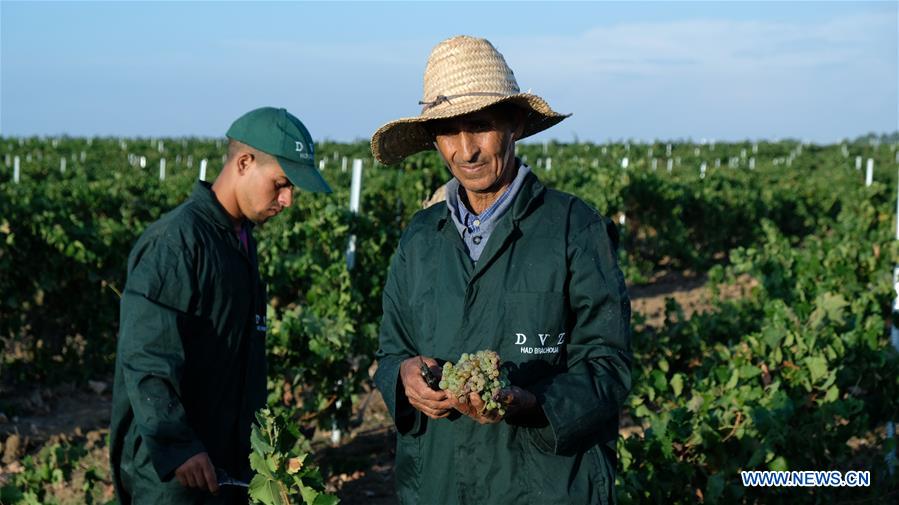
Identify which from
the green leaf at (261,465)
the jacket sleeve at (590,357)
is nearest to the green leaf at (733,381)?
the jacket sleeve at (590,357)

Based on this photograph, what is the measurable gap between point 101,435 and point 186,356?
4.43 meters

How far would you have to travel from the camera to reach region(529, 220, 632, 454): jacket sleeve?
2.41m

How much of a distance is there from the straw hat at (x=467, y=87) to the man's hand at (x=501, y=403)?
0.68m

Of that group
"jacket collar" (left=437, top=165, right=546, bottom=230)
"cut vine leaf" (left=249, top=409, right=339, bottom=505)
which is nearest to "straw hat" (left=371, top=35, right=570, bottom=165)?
"jacket collar" (left=437, top=165, right=546, bottom=230)

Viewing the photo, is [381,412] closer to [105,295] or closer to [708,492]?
[105,295]

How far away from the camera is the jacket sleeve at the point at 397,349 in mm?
2598

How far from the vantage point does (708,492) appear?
3.97m

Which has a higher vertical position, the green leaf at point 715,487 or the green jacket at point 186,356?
the green jacket at point 186,356

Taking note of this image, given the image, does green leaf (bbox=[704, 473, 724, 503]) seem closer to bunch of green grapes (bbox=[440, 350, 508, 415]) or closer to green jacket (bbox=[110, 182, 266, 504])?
green jacket (bbox=[110, 182, 266, 504])

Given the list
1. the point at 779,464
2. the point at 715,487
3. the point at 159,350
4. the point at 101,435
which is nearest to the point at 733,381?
the point at 779,464

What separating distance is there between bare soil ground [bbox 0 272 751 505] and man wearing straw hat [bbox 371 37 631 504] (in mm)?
3686

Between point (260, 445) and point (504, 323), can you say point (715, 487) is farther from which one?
point (260, 445)
